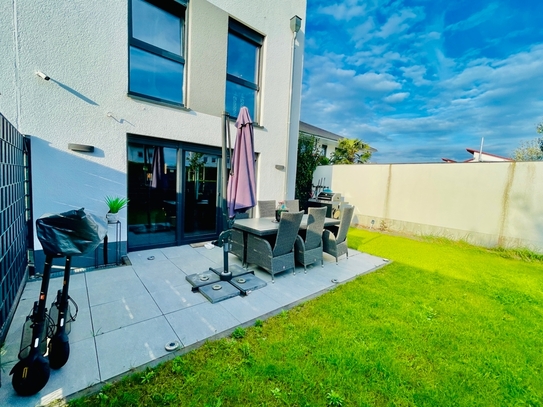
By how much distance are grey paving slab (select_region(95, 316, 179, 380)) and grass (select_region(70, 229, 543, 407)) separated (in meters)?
0.19

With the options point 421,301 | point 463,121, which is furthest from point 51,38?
point 463,121

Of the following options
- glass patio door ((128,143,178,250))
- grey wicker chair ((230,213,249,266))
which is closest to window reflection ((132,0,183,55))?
glass patio door ((128,143,178,250))

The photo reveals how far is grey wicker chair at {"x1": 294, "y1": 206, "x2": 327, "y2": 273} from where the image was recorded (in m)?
4.47

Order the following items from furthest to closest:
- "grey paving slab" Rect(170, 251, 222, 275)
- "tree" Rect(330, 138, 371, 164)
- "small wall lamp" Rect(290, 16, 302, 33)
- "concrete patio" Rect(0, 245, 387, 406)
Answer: "tree" Rect(330, 138, 371, 164) → "small wall lamp" Rect(290, 16, 302, 33) → "grey paving slab" Rect(170, 251, 222, 275) → "concrete patio" Rect(0, 245, 387, 406)

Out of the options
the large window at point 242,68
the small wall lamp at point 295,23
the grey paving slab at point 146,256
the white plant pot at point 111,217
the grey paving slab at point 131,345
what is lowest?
the grey paving slab at point 131,345

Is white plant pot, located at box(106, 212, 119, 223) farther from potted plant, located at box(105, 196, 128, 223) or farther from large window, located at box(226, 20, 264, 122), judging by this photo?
large window, located at box(226, 20, 264, 122)

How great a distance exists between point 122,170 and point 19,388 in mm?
3824

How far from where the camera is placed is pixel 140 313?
9.48 feet

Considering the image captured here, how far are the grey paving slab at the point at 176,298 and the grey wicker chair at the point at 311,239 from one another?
79.2 inches

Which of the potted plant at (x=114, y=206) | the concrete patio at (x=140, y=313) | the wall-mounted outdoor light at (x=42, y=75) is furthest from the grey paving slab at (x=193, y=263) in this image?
the wall-mounted outdoor light at (x=42, y=75)

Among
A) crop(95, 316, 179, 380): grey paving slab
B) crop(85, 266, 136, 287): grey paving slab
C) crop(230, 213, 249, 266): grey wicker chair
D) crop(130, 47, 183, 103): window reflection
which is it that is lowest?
crop(95, 316, 179, 380): grey paving slab

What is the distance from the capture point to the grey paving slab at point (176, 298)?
308 cm

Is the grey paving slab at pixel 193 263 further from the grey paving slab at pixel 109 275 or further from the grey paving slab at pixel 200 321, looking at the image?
the grey paving slab at pixel 200 321

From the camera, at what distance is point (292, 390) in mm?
1939
